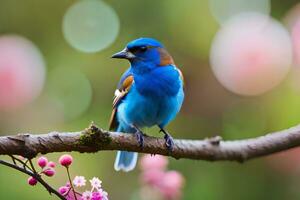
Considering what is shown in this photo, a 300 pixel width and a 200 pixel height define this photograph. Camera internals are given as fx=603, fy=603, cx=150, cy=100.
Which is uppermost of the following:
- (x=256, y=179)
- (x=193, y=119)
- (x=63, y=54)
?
(x=63, y=54)

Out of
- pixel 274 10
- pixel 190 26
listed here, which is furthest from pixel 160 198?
pixel 274 10

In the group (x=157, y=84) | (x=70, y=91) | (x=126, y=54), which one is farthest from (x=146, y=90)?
(x=70, y=91)

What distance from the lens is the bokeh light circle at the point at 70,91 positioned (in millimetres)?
4016

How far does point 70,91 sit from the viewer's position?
412 centimetres

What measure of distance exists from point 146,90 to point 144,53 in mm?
223

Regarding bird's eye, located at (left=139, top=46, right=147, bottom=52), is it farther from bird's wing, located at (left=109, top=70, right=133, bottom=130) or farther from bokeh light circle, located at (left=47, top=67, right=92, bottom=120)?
bokeh light circle, located at (left=47, top=67, right=92, bottom=120)

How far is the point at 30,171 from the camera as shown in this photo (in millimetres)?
1885

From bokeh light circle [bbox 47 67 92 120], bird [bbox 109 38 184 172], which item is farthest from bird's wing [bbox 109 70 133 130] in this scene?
bokeh light circle [bbox 47 67 92 120]

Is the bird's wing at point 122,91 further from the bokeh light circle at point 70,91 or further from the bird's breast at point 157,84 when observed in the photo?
the bokeh light circle at point 70,91

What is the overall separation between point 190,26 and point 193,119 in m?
0.66

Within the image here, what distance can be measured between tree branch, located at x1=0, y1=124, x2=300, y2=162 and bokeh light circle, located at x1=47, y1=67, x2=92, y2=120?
1.35 m

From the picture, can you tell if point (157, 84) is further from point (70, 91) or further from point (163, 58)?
point (70, 91)

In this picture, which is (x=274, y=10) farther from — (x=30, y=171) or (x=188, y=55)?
(x=30, y=171)

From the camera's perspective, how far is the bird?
324 centimetres
